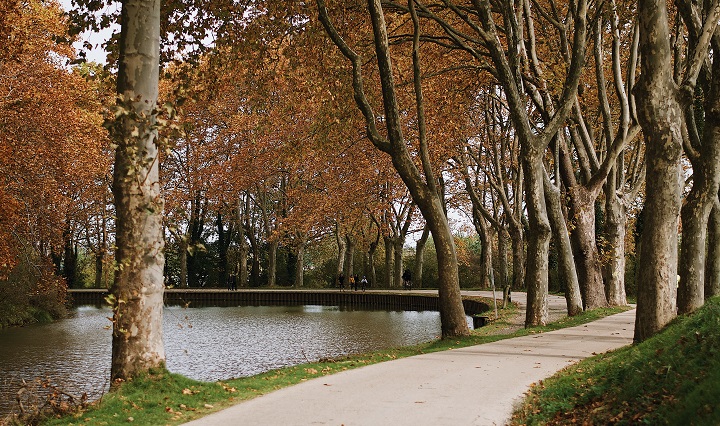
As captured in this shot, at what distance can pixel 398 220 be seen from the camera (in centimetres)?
4231

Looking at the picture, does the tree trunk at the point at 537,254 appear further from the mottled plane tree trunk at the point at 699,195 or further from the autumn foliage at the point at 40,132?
the autumn foliage at the point at 40,132

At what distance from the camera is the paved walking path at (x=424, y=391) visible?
6.77 metres

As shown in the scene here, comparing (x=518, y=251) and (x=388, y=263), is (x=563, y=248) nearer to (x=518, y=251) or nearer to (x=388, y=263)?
(x=518, y=251)

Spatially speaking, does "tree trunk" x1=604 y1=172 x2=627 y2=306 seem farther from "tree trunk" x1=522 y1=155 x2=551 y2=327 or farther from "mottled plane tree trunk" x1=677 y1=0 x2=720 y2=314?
"mottled plane tree trunk" x1=677 y1=0 x2=720 y2=314

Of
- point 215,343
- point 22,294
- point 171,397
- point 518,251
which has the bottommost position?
point 215,343

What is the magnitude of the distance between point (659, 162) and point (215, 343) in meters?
14.3

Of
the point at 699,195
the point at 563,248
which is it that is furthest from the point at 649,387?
the point at 563,248

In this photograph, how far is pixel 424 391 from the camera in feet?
26.5

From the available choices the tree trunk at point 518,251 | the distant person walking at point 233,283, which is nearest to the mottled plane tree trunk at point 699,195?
the tree trunk at point 518,251

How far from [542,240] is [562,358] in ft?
18.1

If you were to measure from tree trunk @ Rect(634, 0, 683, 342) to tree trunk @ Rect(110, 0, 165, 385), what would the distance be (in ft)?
22.2

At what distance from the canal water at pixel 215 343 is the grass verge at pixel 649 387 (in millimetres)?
5345

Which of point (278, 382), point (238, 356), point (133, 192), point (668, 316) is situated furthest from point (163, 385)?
point (238, 356)

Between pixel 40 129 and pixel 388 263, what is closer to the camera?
pixel 40 129
